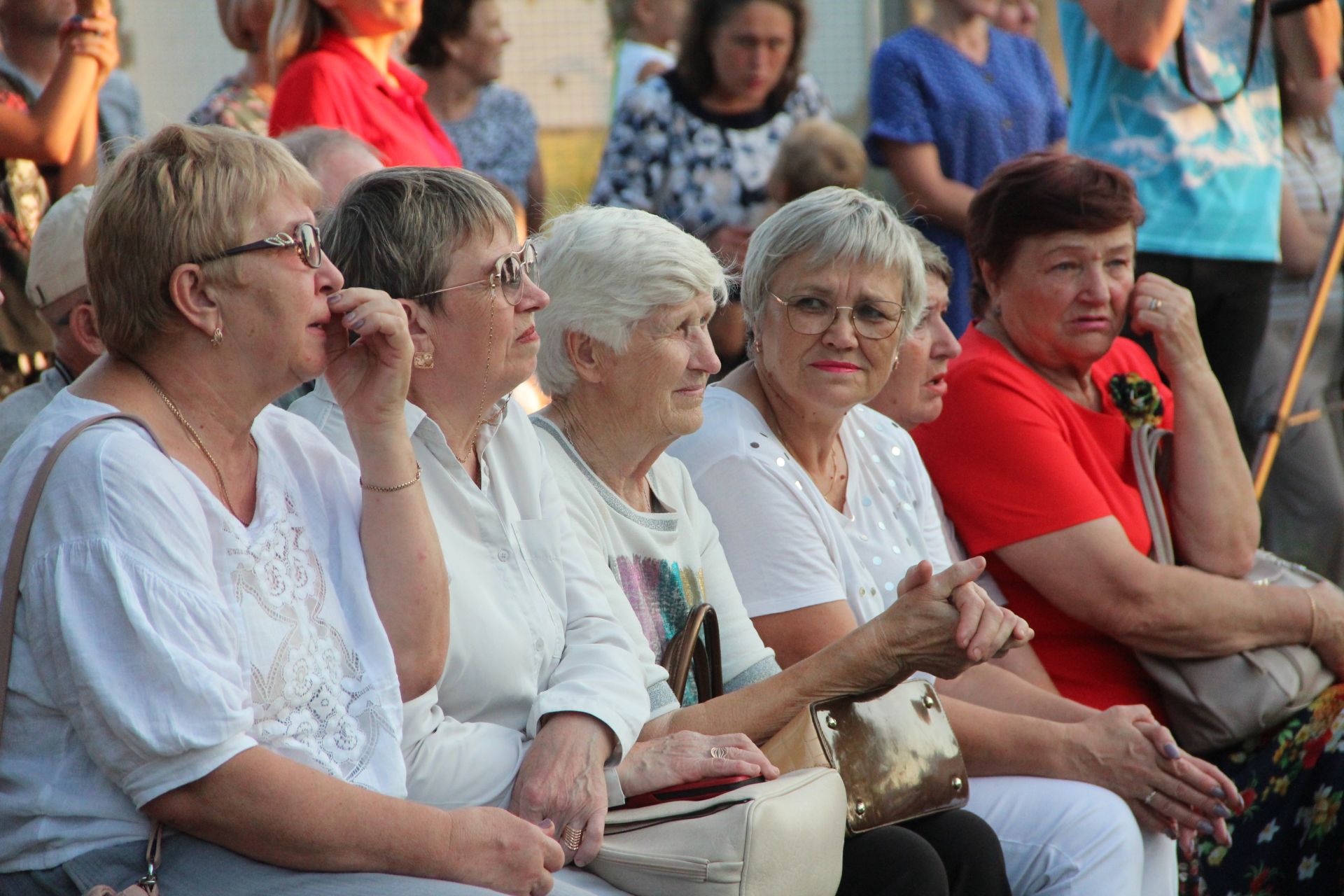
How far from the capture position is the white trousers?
2.90 meters

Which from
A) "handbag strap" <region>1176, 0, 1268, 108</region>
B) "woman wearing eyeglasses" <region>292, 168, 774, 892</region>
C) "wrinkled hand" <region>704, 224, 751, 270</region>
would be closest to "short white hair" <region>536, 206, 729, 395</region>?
"woman wearing eyeglasses" <region>292, 168, 774, 892</region>

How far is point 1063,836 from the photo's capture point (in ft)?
9.60

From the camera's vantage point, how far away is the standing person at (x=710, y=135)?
5340mm

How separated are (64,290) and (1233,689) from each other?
2.78 metres

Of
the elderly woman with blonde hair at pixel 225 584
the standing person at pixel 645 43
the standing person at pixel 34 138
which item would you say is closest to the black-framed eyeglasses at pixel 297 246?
the elderly woman with blonde hair at pixel 225 584

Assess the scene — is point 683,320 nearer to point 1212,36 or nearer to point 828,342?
point 828,342

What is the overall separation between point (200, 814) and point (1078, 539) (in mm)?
2219

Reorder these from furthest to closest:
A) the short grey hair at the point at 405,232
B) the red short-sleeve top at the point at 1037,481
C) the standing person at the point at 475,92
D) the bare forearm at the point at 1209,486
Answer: the standing person at the point at 475,92
the bare forearm at the point at 1209,486
the red short-sleeve top at the point at 1037,481
the short grey hair at the point at 405,232

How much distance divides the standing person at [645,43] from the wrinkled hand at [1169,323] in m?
3.10

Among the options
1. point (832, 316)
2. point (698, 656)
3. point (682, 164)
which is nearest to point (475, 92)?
point (682, 164)

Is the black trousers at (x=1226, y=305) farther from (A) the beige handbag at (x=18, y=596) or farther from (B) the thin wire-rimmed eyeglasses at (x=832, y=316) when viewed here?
(A) the beige handbag at (x=18, y=596)

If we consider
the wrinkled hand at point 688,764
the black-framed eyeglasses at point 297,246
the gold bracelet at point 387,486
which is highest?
the black-framed eyeglasses at point 297,246

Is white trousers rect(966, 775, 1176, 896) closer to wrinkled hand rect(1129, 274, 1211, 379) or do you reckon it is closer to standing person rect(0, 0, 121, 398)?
wrinkled hand rect(1129, 274, 1211, 379)

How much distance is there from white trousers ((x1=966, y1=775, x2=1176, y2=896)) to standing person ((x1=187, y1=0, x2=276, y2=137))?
9.41 feet
